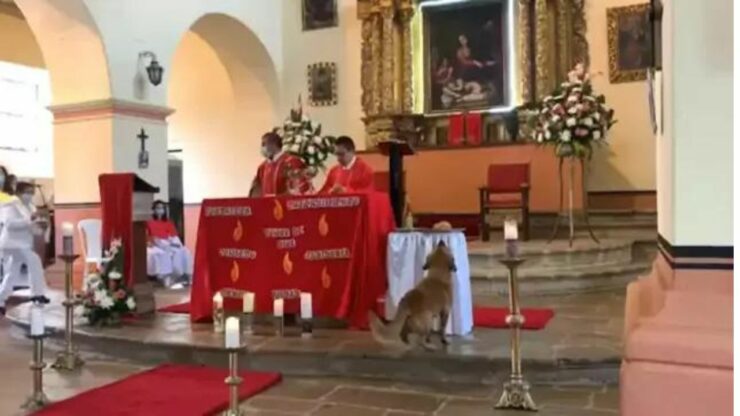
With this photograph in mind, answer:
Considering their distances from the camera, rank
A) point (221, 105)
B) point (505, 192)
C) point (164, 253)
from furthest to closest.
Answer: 1. point (221, 105)
2. point (505, 192)
3. point (164, 253)

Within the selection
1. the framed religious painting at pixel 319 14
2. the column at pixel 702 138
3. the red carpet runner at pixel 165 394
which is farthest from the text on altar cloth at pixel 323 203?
the framed religious painting at pixel 319 14

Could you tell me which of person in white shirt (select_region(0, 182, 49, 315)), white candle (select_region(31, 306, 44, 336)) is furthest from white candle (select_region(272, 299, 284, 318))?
person in white shirt (select_region(0, 182, 49, 315))

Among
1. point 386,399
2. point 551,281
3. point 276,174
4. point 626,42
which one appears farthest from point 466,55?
point 386,399

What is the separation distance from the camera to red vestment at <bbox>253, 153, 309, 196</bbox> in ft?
20.5

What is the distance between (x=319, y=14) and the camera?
39.2 ft

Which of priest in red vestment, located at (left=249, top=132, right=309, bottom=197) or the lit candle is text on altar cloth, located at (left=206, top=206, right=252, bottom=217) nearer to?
priest in red vestment, located at (left=249, top=132, right=309, bottom=197)

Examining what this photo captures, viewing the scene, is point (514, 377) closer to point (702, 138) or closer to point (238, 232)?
point (702, 138)

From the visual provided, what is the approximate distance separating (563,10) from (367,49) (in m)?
2.90

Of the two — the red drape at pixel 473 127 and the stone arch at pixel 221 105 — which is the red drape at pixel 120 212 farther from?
the stone arch at pixel 221 105

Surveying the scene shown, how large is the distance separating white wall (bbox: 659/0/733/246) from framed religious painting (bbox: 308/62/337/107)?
9.57 metres

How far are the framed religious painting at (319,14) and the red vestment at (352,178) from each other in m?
6.13

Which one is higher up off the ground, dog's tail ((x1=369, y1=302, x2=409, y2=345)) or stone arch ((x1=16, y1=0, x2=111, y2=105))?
stone arch ((x1=16, y1=0, x2=111, y2=105))

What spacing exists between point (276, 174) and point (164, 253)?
134 inches

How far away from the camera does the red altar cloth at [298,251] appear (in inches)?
206
